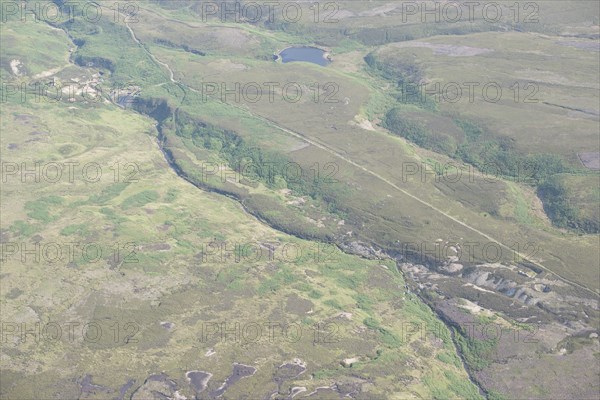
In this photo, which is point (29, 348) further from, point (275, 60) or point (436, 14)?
point (436, 14)

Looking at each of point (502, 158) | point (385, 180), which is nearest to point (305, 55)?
point (502, 158)

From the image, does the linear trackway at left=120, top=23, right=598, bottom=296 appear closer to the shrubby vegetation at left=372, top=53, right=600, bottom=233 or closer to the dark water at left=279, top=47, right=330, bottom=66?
the shrubby vegetation at left=372, top=53, right=600, bottom=233

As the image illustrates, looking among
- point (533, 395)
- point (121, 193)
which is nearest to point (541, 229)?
point (533, 395)

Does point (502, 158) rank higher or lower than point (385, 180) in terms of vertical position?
higher

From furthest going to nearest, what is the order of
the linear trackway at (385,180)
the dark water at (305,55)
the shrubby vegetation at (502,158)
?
the dark water at (305,55) < the shrubby vegetation at (502,158) < the linear trackway at (385,180)

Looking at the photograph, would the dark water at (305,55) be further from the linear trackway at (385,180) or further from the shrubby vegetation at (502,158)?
the shrubby vegetation at (502,158)

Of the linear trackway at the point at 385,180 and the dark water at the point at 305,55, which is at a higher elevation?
the dark water at the point at 305,55

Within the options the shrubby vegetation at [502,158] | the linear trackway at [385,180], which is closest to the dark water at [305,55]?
the linear trackway at [385,180]

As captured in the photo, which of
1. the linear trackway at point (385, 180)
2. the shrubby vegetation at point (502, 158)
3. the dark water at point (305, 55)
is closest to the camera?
the linear trackway at point (385, 180)

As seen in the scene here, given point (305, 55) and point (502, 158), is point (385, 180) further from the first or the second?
point (305, 55)
